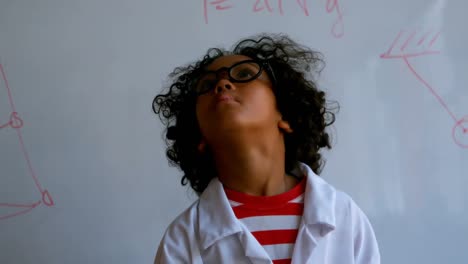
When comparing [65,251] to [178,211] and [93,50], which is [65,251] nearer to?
[178,211]

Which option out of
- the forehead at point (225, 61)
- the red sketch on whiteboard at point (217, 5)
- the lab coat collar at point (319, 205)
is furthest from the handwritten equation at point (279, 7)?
the lab coat collar at point (319, 205)

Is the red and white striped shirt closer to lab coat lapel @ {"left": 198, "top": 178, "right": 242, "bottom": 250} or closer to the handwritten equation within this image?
lab coat lapel @ {"left": 198, "top": 178, "right": 242, "bottom": 250}

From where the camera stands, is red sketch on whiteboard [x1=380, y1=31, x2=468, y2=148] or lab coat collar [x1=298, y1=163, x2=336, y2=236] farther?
red sketch on whiteboard [x1=380, y1=31, x2=468, y2=148]

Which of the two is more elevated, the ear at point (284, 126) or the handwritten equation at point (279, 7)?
the handwritten equation at point (279, 7)

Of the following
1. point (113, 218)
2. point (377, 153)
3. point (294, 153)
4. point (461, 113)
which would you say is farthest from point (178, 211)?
point (461, 113)

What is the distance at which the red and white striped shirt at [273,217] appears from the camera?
28.5 inches

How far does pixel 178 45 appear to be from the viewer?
40.7 inches

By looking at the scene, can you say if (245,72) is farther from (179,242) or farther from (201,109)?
(179,242)

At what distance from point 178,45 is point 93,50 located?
0.16m

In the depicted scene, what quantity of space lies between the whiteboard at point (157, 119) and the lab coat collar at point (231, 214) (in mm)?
271

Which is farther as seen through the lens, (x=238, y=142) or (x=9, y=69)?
(x=9, y=69)

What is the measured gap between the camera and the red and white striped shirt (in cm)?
72

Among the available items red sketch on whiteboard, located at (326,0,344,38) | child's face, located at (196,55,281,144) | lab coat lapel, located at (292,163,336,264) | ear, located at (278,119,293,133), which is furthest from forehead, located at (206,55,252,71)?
red sketch on whiteboard, located at (326,0,344,38)

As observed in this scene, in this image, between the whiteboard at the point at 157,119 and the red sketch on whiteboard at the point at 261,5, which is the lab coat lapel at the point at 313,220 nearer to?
the whiteboard at the point at 157,119
